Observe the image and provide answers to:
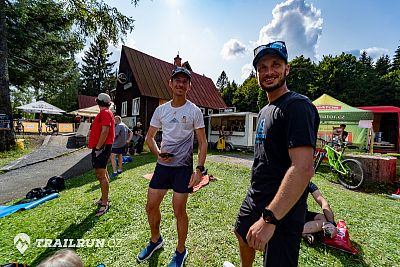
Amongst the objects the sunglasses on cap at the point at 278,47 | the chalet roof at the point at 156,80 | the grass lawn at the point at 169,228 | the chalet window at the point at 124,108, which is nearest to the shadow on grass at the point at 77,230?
the grass lawn at the point at 169,228

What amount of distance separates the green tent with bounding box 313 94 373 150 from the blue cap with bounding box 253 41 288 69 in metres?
10.9

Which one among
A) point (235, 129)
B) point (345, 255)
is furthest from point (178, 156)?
point (235, 129)

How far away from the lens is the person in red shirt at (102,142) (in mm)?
3842

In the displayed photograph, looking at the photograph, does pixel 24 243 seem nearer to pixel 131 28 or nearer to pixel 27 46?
pixel 131 28

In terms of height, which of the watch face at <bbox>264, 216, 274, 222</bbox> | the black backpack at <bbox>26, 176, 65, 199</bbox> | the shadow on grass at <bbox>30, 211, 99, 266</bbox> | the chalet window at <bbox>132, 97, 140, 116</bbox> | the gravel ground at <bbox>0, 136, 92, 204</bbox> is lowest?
the gravel ground at <bbox>0, 136, 92, 204</bbox>

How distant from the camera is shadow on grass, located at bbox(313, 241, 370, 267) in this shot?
2605mm

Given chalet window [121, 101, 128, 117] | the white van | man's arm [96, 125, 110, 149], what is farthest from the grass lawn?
chalet window [121, 101, 128, 117]

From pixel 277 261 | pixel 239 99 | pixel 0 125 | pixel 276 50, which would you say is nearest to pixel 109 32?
pixel 0 125

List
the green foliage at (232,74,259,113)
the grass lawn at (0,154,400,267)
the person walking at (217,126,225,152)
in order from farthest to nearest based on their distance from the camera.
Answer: the green foliage at (232,74,259,113) < the person walking at (217,126,225,152) < the grass lawn at (0,154,400,267)

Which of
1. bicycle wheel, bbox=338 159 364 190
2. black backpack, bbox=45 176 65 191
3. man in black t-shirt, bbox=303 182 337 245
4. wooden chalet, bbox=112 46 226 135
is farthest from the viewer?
wooden chalet, bbox=112 46 226 135

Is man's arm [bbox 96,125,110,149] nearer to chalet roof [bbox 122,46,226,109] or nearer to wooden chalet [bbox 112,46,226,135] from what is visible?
wooden chalet [bbox 112,46,226,135]

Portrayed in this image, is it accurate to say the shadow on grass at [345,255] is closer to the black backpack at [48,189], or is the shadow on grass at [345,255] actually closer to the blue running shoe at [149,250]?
the blue running shoe at [149,250]

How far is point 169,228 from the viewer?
3.43m

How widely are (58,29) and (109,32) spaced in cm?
658
